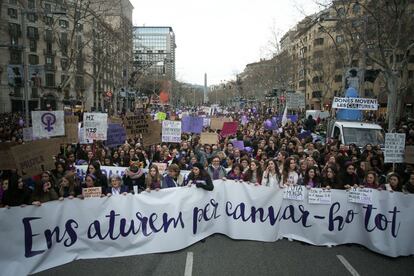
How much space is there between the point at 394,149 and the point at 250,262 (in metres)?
4.93

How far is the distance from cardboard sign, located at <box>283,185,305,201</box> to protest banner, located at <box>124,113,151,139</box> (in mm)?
5498

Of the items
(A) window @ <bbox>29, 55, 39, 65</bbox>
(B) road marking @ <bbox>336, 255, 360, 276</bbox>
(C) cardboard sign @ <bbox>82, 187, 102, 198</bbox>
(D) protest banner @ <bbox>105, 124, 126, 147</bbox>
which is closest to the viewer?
(B) road marking @ <bbox>336, 255, 360, 276</bbox>

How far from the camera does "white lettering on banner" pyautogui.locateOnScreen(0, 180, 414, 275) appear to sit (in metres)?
5.35

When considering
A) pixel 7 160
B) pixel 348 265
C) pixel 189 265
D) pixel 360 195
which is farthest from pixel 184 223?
pixel 7 160

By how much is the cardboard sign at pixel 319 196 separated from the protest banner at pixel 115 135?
7112 millimetres

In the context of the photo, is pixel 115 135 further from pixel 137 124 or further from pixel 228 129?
pixel 228 129

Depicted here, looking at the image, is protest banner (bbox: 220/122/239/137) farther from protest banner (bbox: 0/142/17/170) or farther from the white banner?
protest banner (bbox: 0/142/17/170)

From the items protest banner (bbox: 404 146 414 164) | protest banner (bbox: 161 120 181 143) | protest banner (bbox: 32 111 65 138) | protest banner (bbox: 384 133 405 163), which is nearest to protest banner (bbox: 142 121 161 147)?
protest banner (bbox: 161 120 181 143)

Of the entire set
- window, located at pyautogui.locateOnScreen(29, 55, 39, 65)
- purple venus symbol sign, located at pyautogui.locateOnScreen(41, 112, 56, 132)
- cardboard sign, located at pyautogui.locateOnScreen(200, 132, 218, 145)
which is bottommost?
cardboard sign, located at pyautogui.locateOnScreen(200, 132, 218, 145)

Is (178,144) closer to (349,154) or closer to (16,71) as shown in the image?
(349,154)

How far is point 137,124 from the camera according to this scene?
36.1 feet

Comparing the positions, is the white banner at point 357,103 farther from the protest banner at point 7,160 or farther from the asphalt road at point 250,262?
the protest banner at point 7,160

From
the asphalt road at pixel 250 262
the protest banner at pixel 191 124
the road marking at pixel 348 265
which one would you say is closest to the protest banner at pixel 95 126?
the protest banner at pixel 191 124

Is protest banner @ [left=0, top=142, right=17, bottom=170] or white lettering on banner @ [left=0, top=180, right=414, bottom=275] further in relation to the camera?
protest banner @ [left=0, top=142, right=17, bottom=170]
